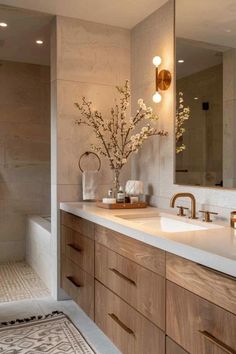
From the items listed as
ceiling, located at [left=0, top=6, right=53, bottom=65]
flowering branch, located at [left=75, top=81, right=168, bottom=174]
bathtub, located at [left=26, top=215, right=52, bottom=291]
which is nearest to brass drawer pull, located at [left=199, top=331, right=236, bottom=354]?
flowering branch, located at [left=75, top=81, right=168, bottom=174]

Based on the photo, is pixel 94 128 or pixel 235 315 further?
pixel 94 128

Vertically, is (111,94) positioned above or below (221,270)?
above

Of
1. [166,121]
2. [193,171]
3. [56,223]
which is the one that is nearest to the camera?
[193,171]

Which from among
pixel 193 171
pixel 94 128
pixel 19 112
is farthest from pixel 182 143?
pixel 19 112

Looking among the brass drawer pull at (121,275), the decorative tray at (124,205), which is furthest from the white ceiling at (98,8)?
the brass drawer pull at (121,275)

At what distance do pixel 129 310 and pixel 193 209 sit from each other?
73cm

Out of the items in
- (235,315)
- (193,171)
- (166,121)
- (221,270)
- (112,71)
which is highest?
(112,71)

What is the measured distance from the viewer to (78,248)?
2.52 meters

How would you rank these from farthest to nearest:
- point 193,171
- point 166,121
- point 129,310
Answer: point 166,121 < point 193,171 < point 129,310

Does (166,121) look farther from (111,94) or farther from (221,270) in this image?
(221,270)

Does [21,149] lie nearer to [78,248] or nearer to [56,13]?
[56,13]

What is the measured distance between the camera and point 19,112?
4309 millimetres

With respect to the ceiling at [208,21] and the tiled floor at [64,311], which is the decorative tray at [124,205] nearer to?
the tiled floor at [64,311]

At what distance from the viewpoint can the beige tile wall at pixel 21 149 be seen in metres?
4.23
